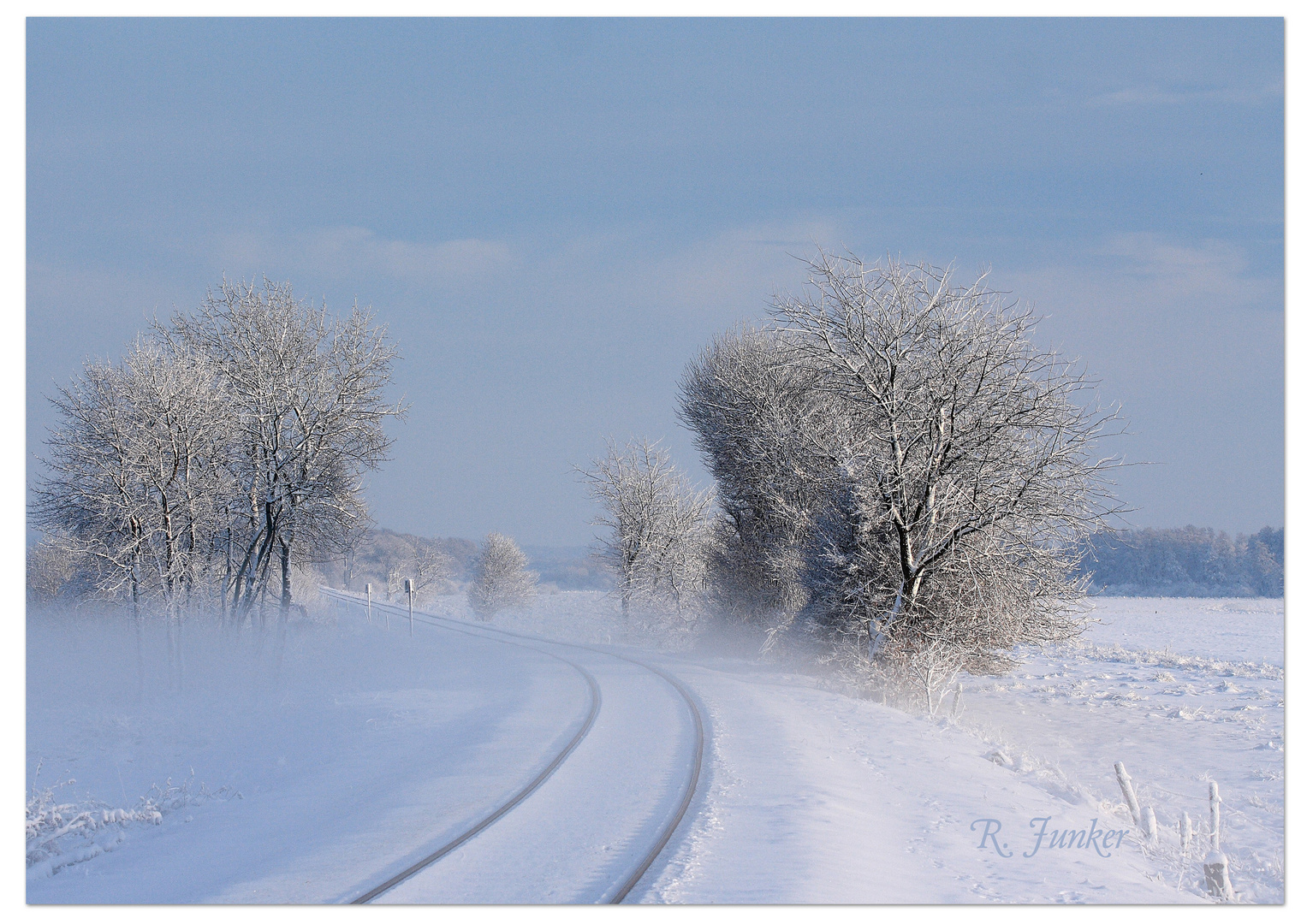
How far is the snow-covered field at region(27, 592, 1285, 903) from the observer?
6.10 meters

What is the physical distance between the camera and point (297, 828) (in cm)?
826

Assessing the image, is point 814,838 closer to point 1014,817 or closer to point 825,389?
point 1014,817

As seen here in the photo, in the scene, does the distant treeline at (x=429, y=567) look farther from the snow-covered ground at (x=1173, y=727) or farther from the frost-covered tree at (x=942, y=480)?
the frost-covered tree at (x=942, y=480)

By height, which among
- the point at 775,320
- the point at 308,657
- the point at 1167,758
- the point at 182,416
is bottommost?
the point at 308,657

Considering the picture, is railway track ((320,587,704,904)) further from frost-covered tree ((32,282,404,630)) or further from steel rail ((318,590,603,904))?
frost-covered tree ((32,282,404,630))

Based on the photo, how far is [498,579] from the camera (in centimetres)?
6656

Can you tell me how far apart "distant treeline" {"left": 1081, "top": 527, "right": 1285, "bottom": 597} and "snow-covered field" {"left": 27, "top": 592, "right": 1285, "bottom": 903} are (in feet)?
11.3

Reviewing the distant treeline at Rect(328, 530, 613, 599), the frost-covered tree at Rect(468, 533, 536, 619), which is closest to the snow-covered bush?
the frost-covered tree at Rect(468, 533, 536, 619)

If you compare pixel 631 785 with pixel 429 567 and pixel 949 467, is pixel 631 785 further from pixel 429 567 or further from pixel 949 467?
pixel 429 567

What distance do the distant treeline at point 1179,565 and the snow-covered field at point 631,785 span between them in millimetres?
3430

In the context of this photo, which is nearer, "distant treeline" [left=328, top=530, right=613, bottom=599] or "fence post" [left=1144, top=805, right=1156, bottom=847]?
"fence post" [left=1144, top=805, right=1156, bottom=847]

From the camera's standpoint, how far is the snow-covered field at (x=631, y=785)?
610 cm

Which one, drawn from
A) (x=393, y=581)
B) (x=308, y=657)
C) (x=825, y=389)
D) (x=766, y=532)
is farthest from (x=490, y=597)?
(x=825, y=389)

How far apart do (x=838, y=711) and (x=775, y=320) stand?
9.52 meters
